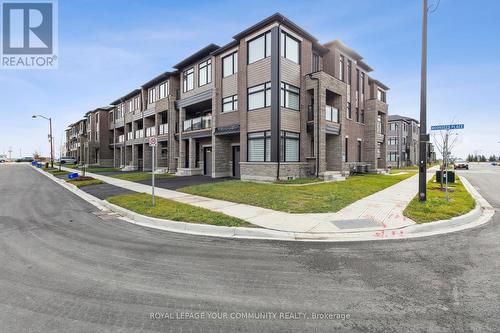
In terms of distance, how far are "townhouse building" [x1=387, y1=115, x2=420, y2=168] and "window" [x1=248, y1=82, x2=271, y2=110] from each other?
45.7 meters

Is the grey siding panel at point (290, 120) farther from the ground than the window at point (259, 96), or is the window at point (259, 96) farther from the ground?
the window at point (259, 96)

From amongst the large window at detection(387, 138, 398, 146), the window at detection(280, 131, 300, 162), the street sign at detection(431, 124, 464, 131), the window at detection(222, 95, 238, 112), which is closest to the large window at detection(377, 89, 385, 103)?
the window at detection(280, 131, 300, 162)

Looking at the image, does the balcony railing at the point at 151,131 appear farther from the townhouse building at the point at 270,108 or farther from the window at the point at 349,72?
the window at the point at 349,72

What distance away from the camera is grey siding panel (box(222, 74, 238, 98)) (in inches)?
799

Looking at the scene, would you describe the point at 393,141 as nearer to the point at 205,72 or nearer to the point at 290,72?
the point at 290,72

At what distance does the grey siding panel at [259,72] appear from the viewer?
17625 mm

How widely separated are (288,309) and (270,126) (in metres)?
14.9

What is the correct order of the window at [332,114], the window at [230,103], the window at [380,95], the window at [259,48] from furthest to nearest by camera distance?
the window at [380,95] → the window at [230,103] → the window at [332,114] → the window at [259,48]

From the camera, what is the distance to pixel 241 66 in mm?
19391

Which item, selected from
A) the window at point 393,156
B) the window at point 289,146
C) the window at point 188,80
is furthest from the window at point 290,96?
the window at point 393,156

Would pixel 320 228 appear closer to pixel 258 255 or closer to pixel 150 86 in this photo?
pixel 258 255

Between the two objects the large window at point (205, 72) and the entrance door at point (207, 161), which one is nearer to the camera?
the large window at point (205, 72)

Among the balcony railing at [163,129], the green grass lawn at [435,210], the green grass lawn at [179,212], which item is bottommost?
the green grass lawn at [179,212]

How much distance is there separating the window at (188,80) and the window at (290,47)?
11.2m
